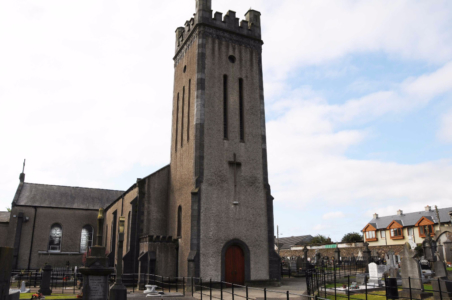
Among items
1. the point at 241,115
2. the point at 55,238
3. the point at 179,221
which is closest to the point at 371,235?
the point at 241,115

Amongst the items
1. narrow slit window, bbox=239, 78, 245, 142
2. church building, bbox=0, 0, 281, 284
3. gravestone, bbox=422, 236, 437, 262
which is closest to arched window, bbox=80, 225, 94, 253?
church building, bbox=0, 0, 281, 284

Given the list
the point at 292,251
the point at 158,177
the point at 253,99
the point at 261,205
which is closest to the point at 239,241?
the point at 261,205

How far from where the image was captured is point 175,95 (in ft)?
86.6

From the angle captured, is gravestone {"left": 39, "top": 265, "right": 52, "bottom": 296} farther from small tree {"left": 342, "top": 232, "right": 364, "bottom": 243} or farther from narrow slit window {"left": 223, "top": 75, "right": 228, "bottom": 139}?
small tree {"left": 342, "top": 232, "right": 364, "bottom": 243}

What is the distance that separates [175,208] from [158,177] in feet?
9.15

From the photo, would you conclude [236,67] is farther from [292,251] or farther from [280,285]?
[292,251]

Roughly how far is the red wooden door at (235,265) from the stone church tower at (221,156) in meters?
0.05

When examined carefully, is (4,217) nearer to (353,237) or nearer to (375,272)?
(375,272)

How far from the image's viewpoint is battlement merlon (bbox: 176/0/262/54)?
78.1ft

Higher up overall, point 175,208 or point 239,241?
point 175,208

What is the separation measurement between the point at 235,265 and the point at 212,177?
5107 millimetres

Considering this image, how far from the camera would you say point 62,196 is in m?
39.8

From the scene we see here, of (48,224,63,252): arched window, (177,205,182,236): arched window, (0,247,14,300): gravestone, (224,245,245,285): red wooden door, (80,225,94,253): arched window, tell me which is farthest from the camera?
(80,225,94,253): arched window

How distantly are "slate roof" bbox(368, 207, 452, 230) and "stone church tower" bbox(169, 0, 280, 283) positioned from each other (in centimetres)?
4137
